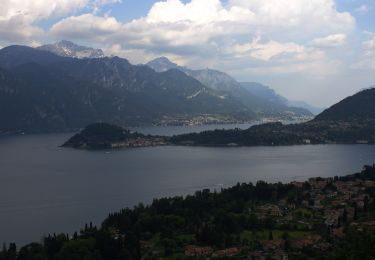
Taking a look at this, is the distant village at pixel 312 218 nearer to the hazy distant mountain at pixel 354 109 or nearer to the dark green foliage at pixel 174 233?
the dark green foliage at pixel 174 233

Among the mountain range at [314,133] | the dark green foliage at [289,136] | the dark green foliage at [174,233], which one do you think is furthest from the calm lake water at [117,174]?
the mountain range at [314,133]

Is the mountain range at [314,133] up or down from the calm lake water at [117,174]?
up

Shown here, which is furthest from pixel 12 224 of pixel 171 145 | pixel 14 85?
pixel 14 85

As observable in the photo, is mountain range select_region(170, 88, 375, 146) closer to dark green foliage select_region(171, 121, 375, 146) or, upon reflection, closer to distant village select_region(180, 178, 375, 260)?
dark green foliage select_region(171, 121, 375, 146)

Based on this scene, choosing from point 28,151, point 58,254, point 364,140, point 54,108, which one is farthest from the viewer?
point 54,108

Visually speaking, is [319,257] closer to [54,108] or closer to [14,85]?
[54,108]

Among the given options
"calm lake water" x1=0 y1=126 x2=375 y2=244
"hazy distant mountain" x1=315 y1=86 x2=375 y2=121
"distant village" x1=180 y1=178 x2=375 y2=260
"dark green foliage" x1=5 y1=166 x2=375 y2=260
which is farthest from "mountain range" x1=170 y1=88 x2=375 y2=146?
"dark green foliage" x1=5 y1=166 x2=375 y2=260
